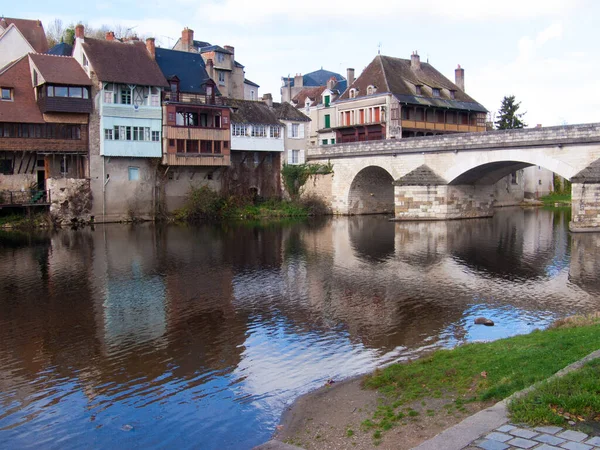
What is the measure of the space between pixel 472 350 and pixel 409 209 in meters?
28.0

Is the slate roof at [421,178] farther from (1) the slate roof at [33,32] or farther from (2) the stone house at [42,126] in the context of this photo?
(1) the slate roof at [33,32]

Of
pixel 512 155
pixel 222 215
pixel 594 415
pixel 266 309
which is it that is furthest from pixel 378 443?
pixel 222 215

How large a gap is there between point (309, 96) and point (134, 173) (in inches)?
895

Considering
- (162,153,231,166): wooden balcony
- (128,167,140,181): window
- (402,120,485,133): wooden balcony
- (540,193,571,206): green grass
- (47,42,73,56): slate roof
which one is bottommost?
(540,193,571,206): green grass

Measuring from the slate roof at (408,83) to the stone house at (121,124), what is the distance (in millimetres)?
16874

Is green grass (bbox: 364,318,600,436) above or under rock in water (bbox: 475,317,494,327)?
above

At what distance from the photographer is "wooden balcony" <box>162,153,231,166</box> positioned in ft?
125

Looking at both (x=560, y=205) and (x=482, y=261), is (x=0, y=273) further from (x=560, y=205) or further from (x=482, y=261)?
(x=560, y=205)

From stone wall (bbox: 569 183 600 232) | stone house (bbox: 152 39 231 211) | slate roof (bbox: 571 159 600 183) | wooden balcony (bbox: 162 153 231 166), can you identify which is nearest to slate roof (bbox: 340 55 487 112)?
stone house (bbox: 152 39 231 211)

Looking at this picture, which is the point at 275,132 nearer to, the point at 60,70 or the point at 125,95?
the point at 125,95

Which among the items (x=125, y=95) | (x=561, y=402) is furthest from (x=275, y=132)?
(x=561, y=402)

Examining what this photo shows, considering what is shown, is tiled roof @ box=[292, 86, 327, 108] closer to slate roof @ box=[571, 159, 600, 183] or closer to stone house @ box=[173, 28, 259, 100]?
stone house @ box=[173, 28, 259, 100]

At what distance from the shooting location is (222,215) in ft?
134

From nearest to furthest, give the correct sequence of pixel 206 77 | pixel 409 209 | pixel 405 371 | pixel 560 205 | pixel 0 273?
1. pixel 405 371
2. pixel 0 273
3. pixel 409 209
4. pixel 206 77
5. pixel 560 205
